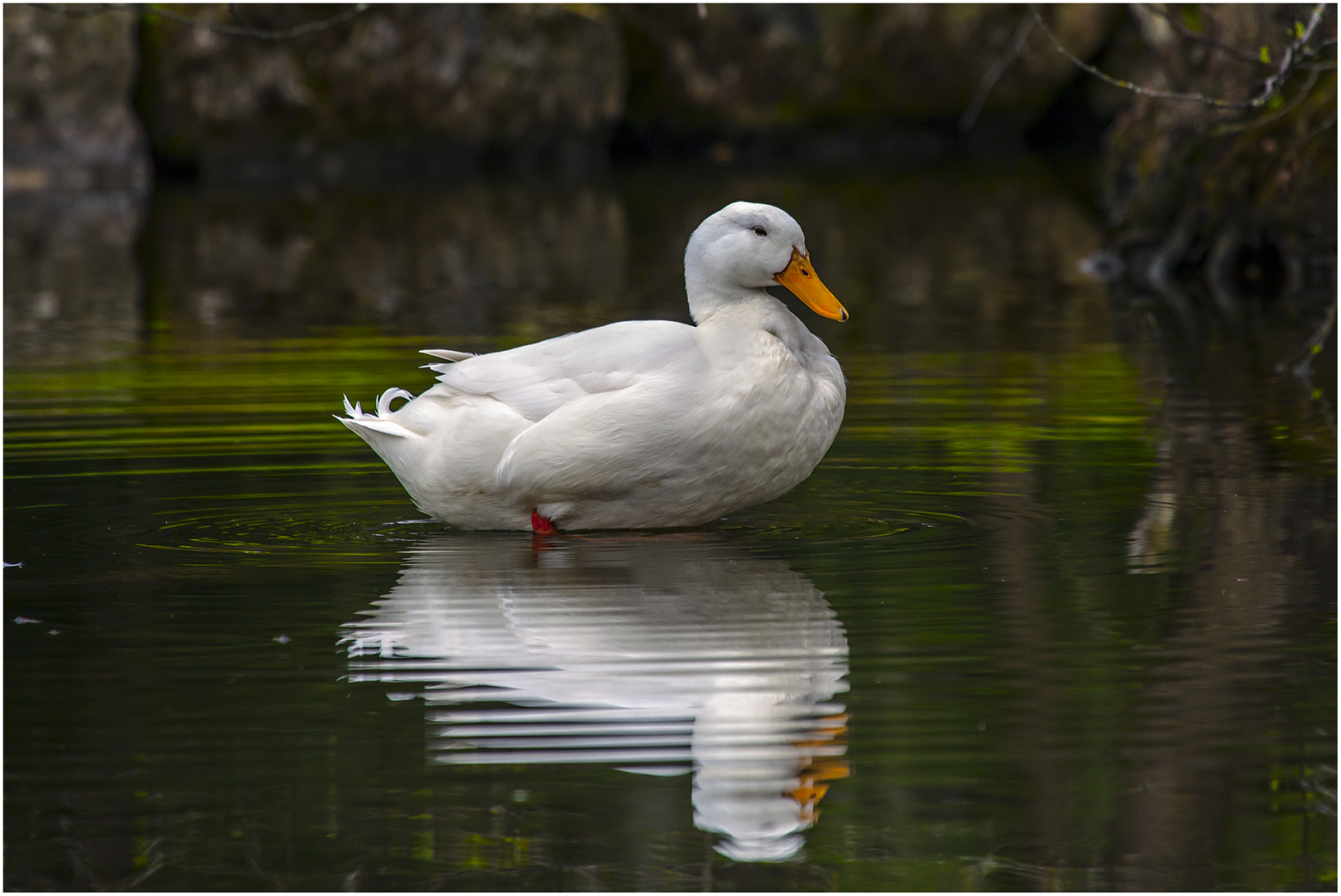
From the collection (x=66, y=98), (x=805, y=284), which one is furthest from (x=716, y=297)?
(x=66, y=98)

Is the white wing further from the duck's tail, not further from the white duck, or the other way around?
the duck's tail

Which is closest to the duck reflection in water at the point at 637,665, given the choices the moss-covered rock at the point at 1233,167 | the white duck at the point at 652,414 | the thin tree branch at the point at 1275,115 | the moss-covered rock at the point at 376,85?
the white duck at the point at 652,414

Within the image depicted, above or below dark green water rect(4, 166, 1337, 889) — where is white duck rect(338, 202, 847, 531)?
above

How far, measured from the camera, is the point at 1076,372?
32.6 feet

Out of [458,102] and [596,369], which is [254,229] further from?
[596,369]

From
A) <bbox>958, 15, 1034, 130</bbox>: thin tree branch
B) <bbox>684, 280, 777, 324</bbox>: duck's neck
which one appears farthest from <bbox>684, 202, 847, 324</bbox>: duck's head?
<bbox>958, 15, 1034, 130</bbox>: thin tree branch

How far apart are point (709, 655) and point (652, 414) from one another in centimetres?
133

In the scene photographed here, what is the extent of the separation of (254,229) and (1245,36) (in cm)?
1221

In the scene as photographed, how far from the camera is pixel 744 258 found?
638 centimetres

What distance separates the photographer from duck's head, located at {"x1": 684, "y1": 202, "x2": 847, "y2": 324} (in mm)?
6379

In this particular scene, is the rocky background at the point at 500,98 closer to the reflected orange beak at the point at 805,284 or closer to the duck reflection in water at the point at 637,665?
the reflected orange beak at the point at 805,284

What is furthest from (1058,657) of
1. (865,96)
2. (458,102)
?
(865,96)

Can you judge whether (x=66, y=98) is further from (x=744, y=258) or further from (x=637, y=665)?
(x=637, y=665)

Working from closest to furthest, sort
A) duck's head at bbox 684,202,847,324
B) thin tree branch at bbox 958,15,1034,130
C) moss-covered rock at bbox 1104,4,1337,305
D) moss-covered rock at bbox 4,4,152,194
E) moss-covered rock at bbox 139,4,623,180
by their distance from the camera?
duck's head at bbox 684,202,847,324 → thin tree branch at bbox 958,15,1034,130 → moss-covered rock at bbox 1104,4,1337,305 → moss-covered rock at bbox 4,4,152,194 → moss-covered rock at bbox 139,4,623,180
